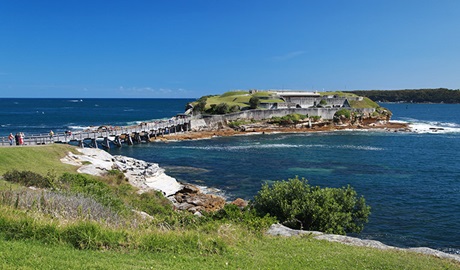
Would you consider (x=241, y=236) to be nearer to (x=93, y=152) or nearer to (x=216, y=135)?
(x=93, y=152)

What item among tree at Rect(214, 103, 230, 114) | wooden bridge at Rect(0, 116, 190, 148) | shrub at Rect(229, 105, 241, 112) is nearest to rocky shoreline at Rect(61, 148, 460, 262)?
wooden bridge at Rect(0, 116, 190, 148)

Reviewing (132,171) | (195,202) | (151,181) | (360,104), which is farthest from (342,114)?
(195,202)

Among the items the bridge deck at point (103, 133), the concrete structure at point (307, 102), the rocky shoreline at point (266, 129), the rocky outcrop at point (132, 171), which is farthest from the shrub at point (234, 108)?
the rocky outcrop at point (132, 171)

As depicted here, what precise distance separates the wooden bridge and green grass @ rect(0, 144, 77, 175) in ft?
36.3

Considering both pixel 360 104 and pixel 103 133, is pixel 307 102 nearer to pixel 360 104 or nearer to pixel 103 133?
pixel 360 104

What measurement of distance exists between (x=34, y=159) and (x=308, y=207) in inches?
731

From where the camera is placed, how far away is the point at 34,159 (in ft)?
83.7

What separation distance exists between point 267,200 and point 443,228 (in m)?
12.2

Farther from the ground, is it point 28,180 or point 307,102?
point 307,102

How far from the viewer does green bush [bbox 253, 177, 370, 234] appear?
17297 millimetres

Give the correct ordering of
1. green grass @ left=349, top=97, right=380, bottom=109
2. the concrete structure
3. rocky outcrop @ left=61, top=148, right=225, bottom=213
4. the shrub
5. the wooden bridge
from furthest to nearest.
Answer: green grass @ left=349, top=97, right=380, bottom=109 < the concrete structure < the shrub < the wooden bridge < rocky outcrop @ left=61, top=148, right=225, bottom=213

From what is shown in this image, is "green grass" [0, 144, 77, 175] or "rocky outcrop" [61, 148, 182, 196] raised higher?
"green grass" [0, 144, 77, 175]

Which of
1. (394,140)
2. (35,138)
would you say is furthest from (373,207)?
(394,140)

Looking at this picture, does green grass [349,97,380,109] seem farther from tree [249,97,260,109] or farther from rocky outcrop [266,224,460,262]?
rocky outcrop [266,224,460,262]
